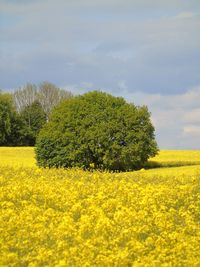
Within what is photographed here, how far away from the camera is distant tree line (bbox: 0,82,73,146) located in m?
79.2

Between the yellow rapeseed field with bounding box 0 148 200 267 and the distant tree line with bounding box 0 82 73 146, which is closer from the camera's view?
the yellow rapeseed field with bounding box 0 148 200 267

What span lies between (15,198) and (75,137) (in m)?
22.7

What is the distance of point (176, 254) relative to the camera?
38.1 ft

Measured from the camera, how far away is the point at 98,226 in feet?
41.7

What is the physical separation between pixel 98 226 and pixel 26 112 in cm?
7095

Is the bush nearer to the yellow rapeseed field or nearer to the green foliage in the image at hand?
the yellow rapeseed field

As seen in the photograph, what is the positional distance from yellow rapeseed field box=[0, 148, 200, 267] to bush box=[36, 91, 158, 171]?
19.0 metres

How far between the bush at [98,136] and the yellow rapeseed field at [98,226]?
1902 cm

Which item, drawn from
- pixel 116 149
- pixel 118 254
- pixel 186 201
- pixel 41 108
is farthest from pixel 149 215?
pixel 41 108

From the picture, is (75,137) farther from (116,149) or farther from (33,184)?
(33,184)

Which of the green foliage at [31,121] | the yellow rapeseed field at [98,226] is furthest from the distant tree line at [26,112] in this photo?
the yellow rapeseed field at [98,226]

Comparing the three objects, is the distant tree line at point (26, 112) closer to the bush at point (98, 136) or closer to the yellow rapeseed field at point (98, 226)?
the bush at point (98, 136)

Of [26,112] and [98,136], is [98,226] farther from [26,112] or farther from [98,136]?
[26,112]

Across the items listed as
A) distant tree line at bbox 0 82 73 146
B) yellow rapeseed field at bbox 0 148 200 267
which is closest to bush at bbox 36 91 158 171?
yellow rapeseed field at bbox 0 148 200 267
